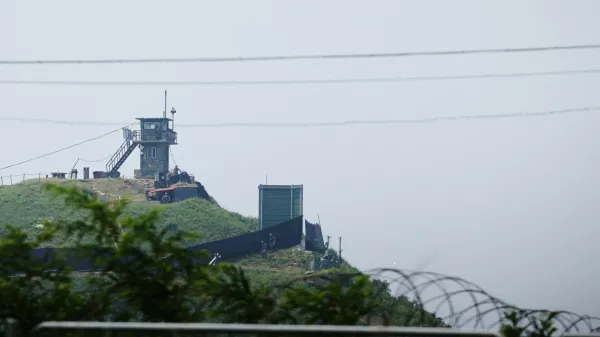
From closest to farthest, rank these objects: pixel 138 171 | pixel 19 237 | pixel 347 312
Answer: pixel 347 312
pixel 19 237
pixel 138 171

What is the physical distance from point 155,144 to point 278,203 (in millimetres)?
27865

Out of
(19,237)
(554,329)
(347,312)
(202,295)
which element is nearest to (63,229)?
(19,237)

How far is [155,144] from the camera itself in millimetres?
100938

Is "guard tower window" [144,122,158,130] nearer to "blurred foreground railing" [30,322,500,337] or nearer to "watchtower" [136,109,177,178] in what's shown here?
"watchtower" [136,109,177,178]

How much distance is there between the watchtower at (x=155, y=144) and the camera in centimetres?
9994

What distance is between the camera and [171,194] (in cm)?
9675

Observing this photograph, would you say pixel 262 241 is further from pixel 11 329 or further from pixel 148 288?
pixel 11 329

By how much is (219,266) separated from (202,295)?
0.37m

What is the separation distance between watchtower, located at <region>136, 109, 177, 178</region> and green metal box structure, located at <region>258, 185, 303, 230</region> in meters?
24.2

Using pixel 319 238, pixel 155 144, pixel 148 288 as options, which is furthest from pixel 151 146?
pixel 148 288

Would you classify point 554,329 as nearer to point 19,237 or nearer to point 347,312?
point 347,312

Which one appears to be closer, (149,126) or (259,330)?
(259,330)

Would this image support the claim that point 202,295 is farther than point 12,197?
No

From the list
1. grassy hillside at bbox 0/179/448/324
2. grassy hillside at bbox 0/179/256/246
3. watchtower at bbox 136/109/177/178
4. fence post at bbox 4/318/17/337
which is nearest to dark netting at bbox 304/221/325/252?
grassy hillside at bbox 0/179/448/324
